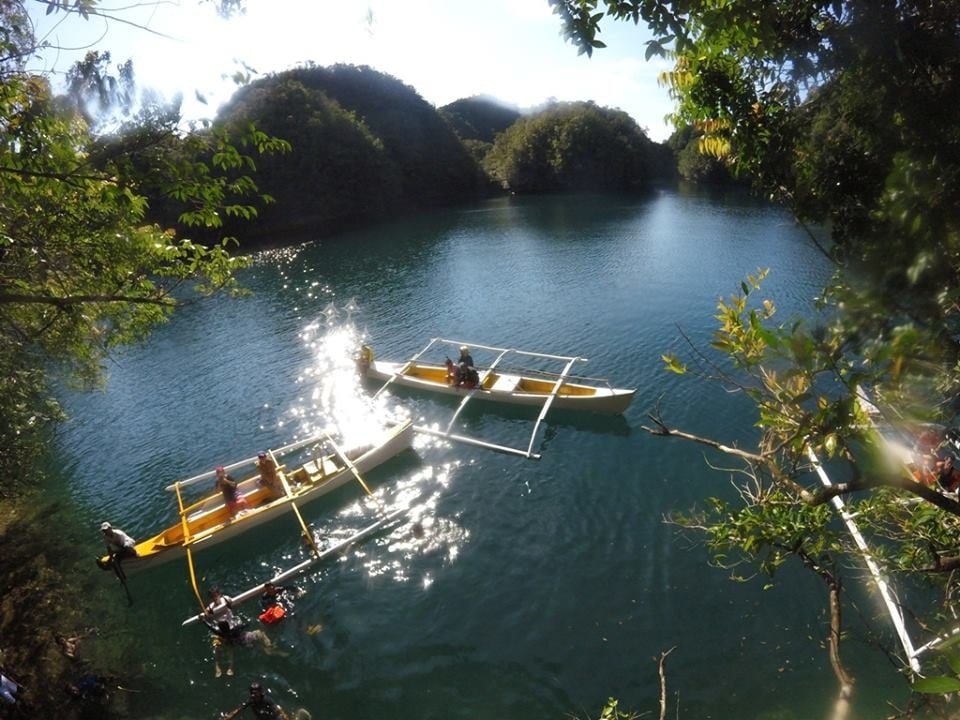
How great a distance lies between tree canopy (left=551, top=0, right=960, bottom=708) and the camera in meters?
3.16

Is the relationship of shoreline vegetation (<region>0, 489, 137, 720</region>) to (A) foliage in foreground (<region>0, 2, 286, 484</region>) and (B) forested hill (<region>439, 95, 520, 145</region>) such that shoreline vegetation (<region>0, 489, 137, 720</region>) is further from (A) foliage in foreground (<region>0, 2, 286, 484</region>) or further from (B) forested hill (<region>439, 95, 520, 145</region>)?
(B) forested hill (<region>439, 95, 520, 145</region>)

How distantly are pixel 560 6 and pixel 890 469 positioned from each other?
4.65 m

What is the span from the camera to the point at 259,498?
17.2m

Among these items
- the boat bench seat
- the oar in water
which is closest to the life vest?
the oar in water

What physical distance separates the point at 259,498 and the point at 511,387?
10663 millimetres

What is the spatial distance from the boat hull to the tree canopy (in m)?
13.5

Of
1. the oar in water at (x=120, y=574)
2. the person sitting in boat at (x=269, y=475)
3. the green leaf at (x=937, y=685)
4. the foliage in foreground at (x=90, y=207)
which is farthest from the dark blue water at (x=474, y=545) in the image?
the green leaf at (x=937, y=685)

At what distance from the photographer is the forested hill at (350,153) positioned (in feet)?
241

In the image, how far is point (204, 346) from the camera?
32.9 meters

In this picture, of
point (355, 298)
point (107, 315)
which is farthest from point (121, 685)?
point (355, 298)

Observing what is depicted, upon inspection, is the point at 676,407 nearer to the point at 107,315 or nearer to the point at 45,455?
the point at 107,315

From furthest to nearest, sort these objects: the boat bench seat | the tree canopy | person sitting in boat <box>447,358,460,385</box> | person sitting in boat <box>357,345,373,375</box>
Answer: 1. person sitting in boat <box>357,345,373,375</box>
2. person sitting in boat <box>447,358,460,385</box>
3. the boat bench seat
4. the tree canopy

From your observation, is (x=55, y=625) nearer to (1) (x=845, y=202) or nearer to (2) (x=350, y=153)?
(1) (x=845, y=202)

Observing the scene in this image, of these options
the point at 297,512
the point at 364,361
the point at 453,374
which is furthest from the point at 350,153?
the point at 297,512
